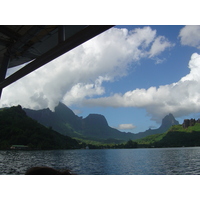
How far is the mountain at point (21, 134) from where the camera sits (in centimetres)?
5662

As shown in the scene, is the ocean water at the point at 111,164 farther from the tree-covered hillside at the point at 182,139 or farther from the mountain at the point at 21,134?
the tree-covered hillside at the point at 182,139

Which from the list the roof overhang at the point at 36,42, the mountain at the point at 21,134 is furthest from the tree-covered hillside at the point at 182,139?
the roof overhang at the point at 36,42

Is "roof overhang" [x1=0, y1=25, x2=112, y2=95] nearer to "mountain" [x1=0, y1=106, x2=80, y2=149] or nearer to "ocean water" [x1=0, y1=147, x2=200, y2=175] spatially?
"ocean water" [x1=0, y1=147, x2=200, y2=175]

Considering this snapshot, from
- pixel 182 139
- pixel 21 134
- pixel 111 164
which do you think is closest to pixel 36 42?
pixel 111 164

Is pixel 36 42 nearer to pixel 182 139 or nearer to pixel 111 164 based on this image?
pixel 111 164

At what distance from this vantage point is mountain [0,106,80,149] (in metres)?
56.6

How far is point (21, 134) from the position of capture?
55281mm

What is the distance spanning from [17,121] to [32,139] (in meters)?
9.04

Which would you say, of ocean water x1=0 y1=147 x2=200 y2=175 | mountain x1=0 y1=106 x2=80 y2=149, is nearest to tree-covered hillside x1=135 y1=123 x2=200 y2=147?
ocean water x1=0 y1=147 x2=200 y2=175
